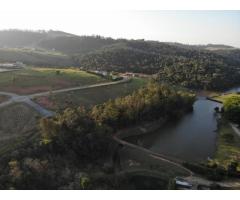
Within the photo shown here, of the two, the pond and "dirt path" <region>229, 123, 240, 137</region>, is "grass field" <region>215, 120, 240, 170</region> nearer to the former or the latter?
"dirt path" <region>229, 123, 240, 137</region>

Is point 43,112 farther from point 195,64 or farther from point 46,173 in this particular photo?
point 195,64

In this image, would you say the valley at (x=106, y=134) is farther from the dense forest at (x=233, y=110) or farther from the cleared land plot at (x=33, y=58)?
the cleared land plot at (x=33, y=58)

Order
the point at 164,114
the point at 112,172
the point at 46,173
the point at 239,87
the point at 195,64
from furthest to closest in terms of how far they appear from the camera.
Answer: the point at 195,64
the point at 239,87
the point at 164,114
the point at 112,172
the point at 46,173

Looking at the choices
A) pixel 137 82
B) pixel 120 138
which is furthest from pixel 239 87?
pixel 120 138

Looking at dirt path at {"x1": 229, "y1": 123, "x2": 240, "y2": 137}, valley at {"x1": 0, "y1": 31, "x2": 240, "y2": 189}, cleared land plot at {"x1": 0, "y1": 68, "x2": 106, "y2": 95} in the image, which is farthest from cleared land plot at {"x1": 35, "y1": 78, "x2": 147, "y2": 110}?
dirt path at {"x1": 229, "y1": 123, "x2": 240, "y2": 137}

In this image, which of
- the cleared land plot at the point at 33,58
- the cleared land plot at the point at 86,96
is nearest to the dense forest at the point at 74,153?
the cleared land plot at the point at 86,96

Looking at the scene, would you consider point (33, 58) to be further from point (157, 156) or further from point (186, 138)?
point (157, 156)
